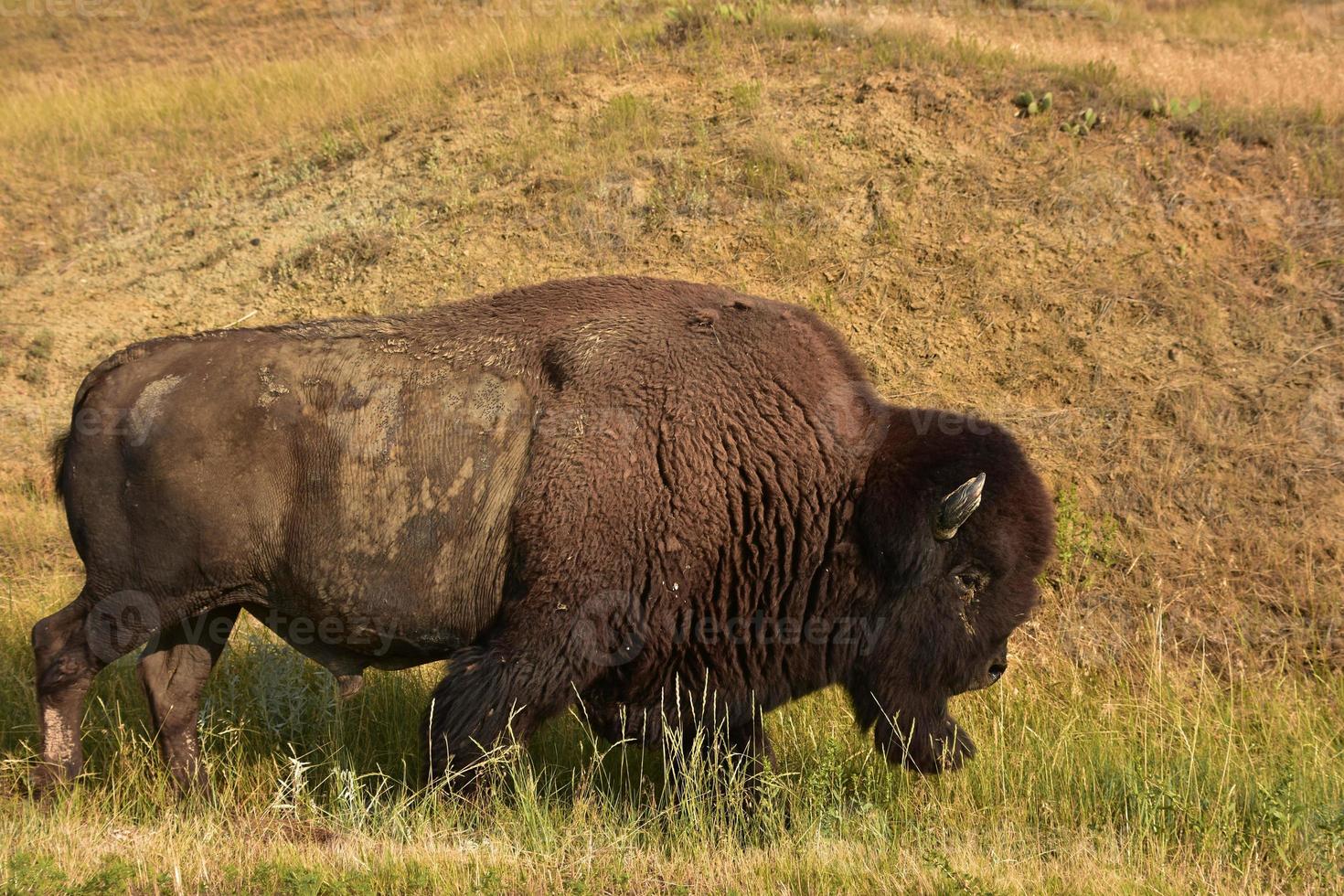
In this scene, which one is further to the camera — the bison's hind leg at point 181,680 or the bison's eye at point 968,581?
the bison's hind leg at point 181,680

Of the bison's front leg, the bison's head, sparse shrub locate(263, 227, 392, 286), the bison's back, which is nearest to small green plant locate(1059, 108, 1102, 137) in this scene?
sparse shrub locate(263, 227, 392, 286)

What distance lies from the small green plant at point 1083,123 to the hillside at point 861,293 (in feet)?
0.11

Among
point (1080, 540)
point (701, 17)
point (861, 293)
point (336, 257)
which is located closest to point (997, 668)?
point (1080, 540)

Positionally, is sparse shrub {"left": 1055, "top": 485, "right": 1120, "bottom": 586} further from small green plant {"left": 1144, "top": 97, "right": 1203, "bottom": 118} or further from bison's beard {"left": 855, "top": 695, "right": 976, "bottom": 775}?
small green plant {"left": 1144, "top": 97, "right": 1203, "bottom": 118}

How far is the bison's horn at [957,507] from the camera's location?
4.46 metres

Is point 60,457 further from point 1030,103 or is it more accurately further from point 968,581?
point 1030,103

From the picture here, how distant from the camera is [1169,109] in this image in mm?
10547

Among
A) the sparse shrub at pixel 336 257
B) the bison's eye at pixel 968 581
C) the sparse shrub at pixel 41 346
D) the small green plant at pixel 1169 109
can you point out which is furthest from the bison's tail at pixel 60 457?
the small green plant at pixel 1169 109

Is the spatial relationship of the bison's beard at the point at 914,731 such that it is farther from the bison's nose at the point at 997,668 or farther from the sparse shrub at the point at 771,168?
the sparse shrub at the point at 771,168

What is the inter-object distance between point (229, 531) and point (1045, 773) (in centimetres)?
384

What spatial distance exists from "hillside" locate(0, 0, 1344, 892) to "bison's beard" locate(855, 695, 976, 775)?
25cm

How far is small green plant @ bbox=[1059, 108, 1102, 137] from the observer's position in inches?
411

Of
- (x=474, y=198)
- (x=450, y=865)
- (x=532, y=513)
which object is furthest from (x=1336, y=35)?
(x=450, y=865)

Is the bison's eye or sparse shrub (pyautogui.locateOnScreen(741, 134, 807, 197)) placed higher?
sparse shrub (pyautogui.locateOnScreen(741, 134, 807, 197))
